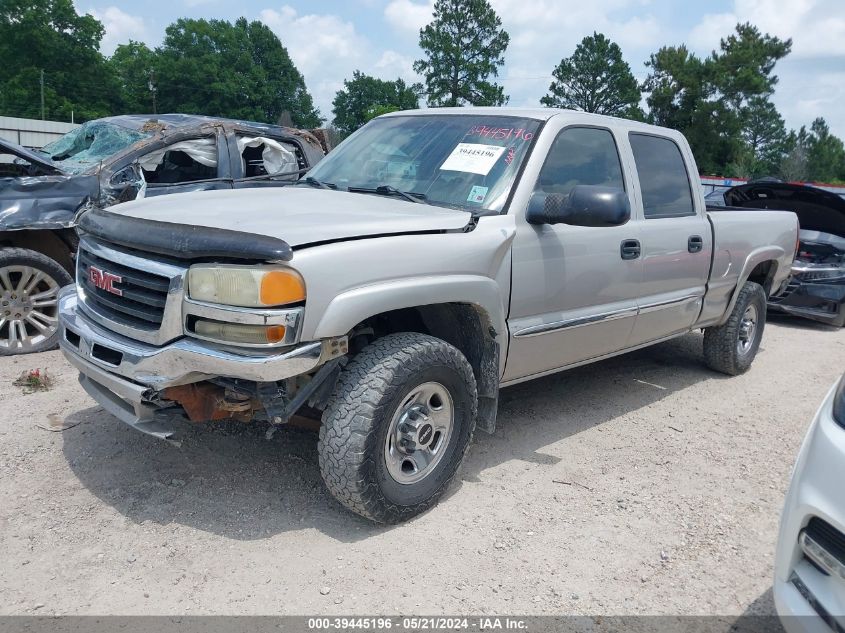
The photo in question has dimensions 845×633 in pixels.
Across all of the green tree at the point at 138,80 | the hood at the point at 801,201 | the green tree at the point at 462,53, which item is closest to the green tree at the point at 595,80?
the green tree at the point at 462,53

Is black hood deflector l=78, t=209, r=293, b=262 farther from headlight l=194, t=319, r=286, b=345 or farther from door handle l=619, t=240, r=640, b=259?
door handle l=619, t=240, r=640, b=259

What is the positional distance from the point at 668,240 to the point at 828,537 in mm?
2794

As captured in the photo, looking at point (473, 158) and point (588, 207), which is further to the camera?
point (473, 158)

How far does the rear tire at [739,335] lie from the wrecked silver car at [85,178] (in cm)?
361

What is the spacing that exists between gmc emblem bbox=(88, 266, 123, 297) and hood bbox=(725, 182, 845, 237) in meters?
7.19

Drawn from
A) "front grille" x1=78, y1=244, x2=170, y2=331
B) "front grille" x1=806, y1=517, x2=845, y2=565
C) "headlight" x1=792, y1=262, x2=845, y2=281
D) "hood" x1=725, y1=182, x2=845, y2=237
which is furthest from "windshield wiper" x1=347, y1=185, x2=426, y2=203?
"headlight" x1=792, y1=262, x2=845, y2=281

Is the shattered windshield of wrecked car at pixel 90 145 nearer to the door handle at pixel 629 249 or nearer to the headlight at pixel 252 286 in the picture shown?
the headlight at pixel 252 286

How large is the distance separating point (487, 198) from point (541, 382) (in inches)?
88.2

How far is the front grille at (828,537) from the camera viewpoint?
192cm

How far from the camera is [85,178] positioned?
546 cm

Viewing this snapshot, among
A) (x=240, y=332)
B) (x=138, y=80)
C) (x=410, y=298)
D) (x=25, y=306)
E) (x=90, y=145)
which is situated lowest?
(x=25, y=306)

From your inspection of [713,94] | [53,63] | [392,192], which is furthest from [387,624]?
[53,63]

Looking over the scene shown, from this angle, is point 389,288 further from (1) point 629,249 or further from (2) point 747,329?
(2) point 747,329

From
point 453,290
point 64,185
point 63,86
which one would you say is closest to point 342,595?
point 453,290
